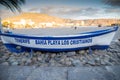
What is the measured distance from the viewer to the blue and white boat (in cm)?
385

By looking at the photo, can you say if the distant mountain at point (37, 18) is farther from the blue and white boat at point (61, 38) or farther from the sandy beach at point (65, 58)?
the sandy beach at point (65, 58)

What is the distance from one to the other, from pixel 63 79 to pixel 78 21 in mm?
1457

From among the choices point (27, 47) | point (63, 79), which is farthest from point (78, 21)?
point (63, 79)

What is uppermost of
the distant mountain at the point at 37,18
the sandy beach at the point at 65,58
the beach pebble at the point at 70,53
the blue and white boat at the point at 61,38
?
the distant mountain at the point at 37,18

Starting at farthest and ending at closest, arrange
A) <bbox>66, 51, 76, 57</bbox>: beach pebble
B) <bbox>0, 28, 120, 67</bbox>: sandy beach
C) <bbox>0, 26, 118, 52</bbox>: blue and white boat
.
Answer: <bbox>66, 51, 76, 57</bbox>: beach pebble
<bbox>0, 26, 118, 52</bbox>: blue and white boat
<bbox>0, 28, 120, 67</bbox>: sandy beach

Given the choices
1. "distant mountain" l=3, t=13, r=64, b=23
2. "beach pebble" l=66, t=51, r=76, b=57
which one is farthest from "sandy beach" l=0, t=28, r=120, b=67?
"distant mountain" l=3, t=13, r=64, b=23

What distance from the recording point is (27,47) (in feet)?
13.5

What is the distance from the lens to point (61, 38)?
3.83 meters

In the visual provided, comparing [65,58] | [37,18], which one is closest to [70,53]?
[65,58]

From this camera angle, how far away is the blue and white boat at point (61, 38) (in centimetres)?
385

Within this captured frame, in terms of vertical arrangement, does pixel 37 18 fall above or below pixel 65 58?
above

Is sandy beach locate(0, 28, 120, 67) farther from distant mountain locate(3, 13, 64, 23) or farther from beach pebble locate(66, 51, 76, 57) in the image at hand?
distant mountain locate(3, 13, 64, 23)

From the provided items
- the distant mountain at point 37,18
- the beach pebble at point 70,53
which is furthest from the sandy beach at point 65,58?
the distant mountain at point 37,18

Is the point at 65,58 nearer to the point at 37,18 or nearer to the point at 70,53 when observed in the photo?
the point at 70,53
